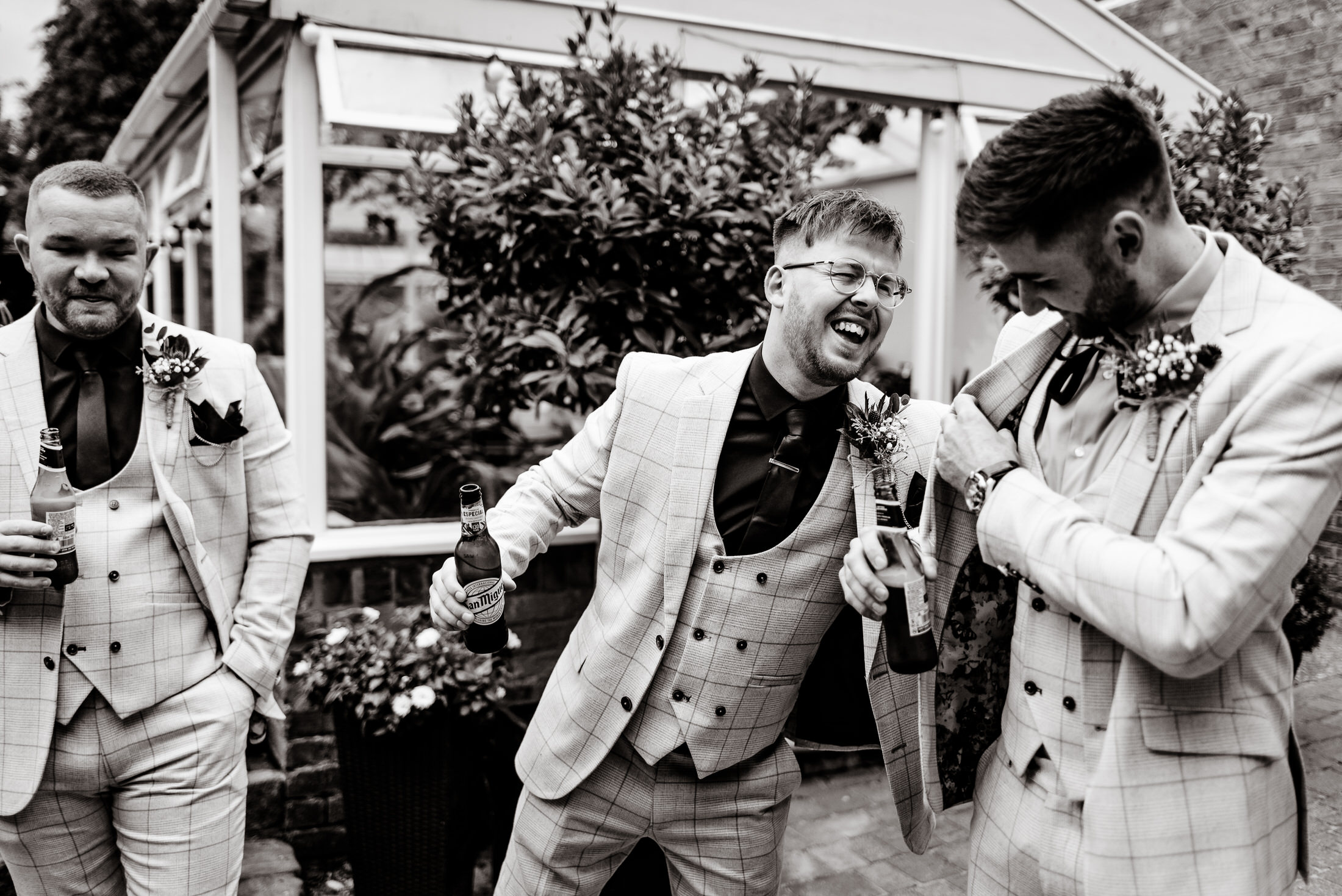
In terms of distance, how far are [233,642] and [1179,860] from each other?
7.32 ft

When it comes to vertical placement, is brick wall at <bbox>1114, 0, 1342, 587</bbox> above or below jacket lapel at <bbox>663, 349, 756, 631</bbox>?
above

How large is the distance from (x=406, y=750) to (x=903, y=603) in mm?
2201

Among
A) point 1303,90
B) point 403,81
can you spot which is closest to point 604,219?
point 403,81

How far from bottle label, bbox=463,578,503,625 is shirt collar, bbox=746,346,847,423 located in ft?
2.55

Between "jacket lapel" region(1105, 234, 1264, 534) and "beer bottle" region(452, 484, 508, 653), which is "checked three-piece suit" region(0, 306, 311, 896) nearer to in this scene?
"beer bottle" region(452, 484, 508, 653)

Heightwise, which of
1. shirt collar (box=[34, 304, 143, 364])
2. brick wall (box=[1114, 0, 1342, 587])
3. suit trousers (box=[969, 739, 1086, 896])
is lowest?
suit trousers (box=[969, 739, 1086, 896])

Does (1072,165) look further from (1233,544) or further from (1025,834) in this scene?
(1025,834)

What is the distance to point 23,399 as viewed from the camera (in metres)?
2.60

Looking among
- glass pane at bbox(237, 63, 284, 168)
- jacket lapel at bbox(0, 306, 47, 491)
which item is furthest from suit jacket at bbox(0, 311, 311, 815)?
glass pane at bbox(237, 63, 284, 168)

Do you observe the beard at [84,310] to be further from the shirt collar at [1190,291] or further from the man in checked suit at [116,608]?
the shirt collar at [1190,291]

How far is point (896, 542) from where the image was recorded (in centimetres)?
230

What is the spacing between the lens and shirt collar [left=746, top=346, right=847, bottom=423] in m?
2.68

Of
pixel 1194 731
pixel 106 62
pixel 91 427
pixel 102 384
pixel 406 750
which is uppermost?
pixel 106 62

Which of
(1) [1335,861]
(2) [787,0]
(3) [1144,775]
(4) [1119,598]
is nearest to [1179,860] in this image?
(3) [1144,775]
